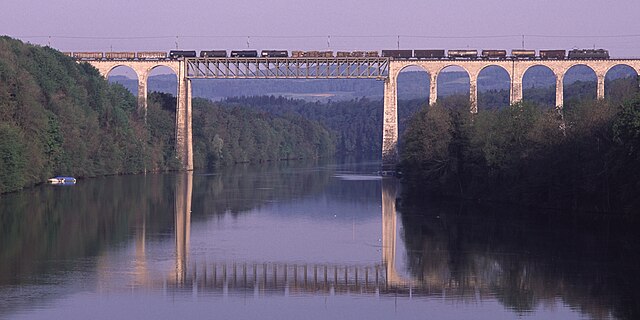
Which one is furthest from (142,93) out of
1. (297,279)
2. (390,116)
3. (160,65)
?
(297,279)

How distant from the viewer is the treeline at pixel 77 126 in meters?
66.4

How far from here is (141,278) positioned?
3331 centimetres

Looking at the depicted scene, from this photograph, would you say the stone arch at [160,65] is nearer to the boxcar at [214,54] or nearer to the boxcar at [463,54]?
the boxcar at [214,54]

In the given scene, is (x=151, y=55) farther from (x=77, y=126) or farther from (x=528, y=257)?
(x=528, y=257)

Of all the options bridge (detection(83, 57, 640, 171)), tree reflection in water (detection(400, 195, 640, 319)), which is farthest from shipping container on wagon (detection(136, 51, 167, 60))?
tree reflection in water (detection(400, 195, 640, 319))

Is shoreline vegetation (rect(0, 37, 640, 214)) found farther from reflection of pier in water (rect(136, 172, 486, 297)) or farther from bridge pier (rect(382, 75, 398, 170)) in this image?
bridge pier (rect(382, 75, 398, 170))

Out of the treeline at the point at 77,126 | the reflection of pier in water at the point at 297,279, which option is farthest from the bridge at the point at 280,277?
the treeline at the point at 77,126

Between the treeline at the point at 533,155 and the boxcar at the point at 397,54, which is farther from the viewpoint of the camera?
the boxcar at the point at 397,54

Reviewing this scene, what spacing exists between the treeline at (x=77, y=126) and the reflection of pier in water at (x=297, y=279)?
29.4 meters

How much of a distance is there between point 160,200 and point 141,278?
98.0 ft

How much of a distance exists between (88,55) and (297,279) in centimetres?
7282

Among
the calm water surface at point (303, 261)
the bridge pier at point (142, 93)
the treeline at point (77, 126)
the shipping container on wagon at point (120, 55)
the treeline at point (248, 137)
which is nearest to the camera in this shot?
the calm water surface at point (303, 261)

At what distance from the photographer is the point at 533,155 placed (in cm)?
5731

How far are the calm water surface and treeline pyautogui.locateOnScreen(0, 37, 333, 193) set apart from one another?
578 centimetres
